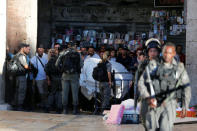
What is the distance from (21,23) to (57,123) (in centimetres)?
444

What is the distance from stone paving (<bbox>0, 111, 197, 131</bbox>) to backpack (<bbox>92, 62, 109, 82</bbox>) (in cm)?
105

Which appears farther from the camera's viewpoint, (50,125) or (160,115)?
(50,125)

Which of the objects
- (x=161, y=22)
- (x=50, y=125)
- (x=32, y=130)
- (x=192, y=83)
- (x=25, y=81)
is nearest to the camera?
(x=32, y=130)

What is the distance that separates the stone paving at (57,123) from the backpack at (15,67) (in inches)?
49.6

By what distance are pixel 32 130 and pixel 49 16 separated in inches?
399

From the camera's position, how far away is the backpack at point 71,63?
13430mm

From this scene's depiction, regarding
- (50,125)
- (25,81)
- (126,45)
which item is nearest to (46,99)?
(25,81)

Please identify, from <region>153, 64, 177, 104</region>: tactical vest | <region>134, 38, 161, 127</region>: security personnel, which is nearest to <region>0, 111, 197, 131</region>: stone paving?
<region>134, 38, 161, 127</region>: security personnel

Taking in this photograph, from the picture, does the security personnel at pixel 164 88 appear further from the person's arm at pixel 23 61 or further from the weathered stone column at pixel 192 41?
the person's arm at pixel 23 61

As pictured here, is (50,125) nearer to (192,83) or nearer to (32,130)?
(32,130)

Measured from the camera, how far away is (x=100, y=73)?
44.1 feet

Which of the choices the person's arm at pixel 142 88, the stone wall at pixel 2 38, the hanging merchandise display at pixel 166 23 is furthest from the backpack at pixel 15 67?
the person's arm at pixel 142 88

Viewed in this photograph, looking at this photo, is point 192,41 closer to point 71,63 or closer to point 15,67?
point 71,63

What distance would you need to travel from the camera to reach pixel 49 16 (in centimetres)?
2027
